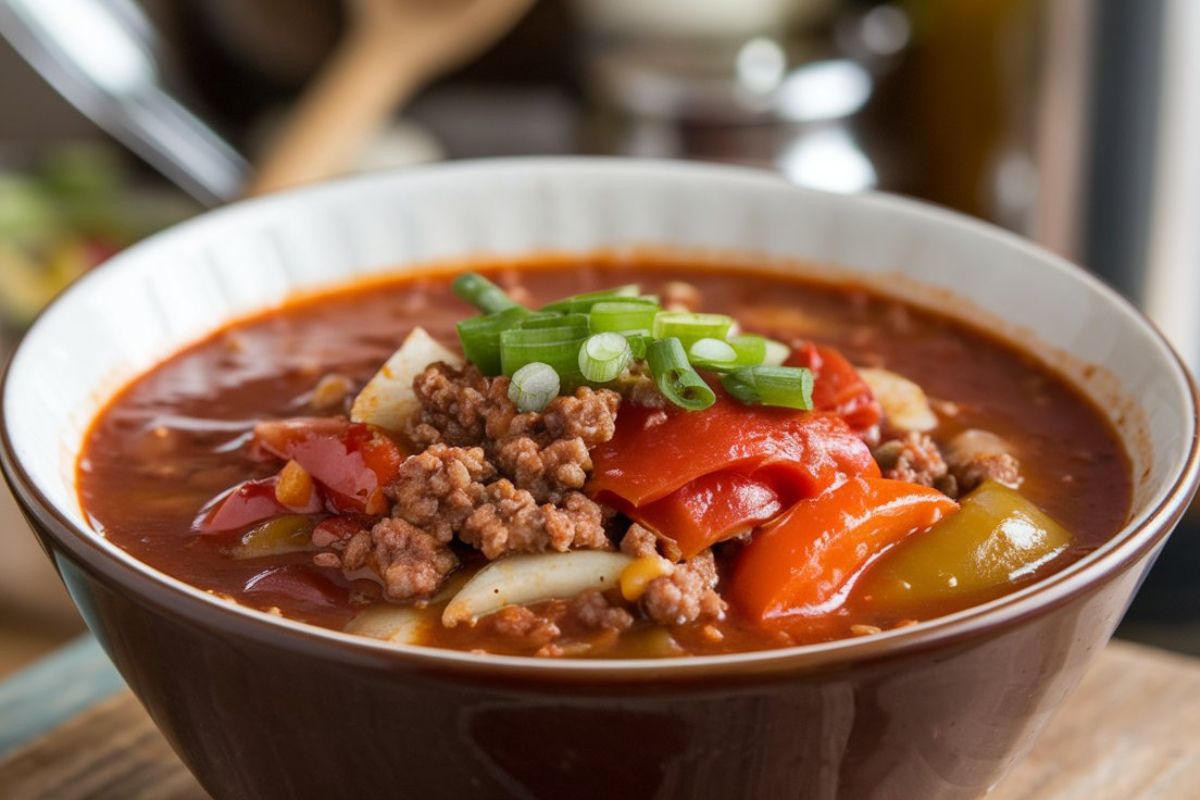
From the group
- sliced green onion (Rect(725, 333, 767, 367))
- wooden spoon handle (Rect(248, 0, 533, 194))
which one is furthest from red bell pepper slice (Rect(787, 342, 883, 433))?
wooden spoon handle (Rect(248, 0, 533, 194))

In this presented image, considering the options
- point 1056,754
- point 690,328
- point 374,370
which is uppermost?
point 690,328

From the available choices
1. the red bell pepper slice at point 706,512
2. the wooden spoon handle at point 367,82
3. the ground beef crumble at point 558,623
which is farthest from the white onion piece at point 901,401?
the wooden spoon handle at point 367,82

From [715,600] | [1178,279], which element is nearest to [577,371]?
[715,600]

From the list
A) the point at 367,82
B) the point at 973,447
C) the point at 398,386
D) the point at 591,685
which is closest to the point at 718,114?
the point at 367,82

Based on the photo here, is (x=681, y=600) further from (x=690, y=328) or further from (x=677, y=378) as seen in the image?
(x=690, y=328)

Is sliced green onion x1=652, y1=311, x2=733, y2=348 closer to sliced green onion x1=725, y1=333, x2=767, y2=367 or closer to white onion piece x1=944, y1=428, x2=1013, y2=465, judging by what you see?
sliced green onion x1=725, y1=333, x2=767, y2=367

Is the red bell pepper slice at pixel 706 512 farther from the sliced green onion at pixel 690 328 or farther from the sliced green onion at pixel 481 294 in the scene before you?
the sliced green onion at pixel 481 294
